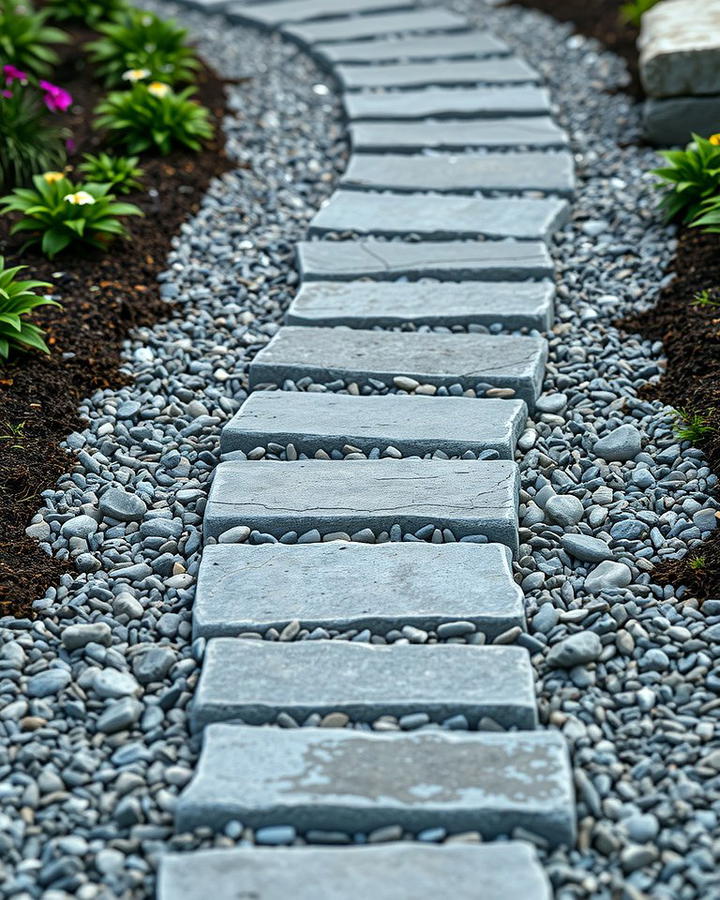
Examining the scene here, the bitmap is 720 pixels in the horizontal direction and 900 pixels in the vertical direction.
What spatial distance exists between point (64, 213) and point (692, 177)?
Result: 2.28 m

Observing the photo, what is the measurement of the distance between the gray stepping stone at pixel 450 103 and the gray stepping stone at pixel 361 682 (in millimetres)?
3513

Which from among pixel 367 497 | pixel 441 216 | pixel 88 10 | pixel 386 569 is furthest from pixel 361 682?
pixel 88 10

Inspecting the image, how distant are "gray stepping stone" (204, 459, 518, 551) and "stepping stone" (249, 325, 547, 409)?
42 centimetres

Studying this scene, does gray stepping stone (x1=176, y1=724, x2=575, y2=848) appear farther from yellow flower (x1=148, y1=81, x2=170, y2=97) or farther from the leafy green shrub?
yellow flower (x1=148, y1=81, x2=170, y2=97)

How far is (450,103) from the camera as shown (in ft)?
17.8

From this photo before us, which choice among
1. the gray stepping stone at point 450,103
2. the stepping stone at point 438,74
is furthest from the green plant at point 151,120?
the stepping stone at point 438,74

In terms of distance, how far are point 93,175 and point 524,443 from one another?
2.24 metres

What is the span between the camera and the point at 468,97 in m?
5.50

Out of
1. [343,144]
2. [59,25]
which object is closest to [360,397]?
[343,144]

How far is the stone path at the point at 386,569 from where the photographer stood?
207cm

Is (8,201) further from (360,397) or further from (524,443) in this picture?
(524,443)

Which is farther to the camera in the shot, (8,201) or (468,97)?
(468,97)

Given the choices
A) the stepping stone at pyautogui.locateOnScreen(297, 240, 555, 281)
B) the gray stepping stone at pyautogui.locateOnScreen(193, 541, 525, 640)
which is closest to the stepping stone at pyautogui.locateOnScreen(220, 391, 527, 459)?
the gray stepping stone at pyautogui.locateOnScreen(193, 541, 525, 640)

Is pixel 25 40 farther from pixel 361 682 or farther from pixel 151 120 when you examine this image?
pixel 361 682
